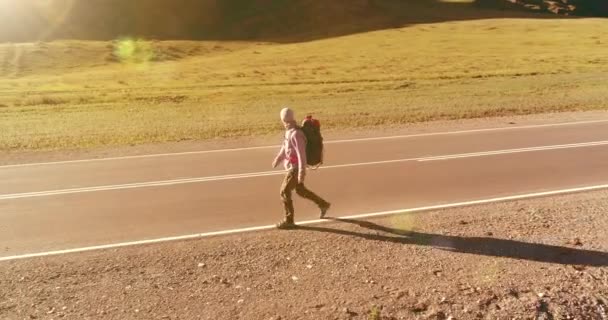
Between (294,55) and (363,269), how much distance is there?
137 feet

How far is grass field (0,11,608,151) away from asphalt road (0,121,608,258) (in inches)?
139

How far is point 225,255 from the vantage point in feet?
24.6

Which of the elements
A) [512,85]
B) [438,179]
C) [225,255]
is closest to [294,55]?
[512,85]

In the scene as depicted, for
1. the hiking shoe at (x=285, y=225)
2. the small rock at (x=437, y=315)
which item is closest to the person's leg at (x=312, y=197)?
the hiking shoe at (x=285, y=225)

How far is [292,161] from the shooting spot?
828 cm

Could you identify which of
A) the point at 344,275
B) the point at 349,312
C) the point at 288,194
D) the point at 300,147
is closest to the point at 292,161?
the point at 300,147

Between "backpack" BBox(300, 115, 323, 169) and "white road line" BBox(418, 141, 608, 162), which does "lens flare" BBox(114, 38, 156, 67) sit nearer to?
"white road line" BBox(418, 141, 608, 162)

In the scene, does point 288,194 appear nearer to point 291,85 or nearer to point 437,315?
point 437,315

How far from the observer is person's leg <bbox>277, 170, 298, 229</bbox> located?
27.4ft

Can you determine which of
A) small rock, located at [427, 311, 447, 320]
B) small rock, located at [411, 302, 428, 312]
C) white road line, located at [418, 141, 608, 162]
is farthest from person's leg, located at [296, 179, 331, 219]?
white road line, located at [418, 141, 608, 162]

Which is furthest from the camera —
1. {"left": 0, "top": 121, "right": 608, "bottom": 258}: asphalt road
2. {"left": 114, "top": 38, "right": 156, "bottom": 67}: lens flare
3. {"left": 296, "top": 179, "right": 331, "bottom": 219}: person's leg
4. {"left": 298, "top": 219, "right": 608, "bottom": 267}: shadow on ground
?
{"left": 114, "top": 38, "right": 156, "bottom": 67}: lens flare

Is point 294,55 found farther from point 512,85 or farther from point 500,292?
point 500,292

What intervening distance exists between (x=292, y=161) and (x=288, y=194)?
46 cm

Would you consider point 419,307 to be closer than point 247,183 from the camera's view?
Yes
